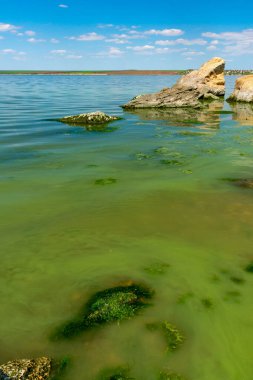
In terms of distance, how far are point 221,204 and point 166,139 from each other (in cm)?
763

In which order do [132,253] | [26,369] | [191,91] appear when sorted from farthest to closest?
[191,91]
[132,253]
[26,369]

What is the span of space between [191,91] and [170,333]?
29.1m

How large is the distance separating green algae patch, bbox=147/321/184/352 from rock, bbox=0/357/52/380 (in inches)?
45.9

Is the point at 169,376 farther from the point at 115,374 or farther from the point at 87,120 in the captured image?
the point at 87,120

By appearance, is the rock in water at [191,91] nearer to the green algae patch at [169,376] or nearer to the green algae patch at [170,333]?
the green algae patch at [170,333]

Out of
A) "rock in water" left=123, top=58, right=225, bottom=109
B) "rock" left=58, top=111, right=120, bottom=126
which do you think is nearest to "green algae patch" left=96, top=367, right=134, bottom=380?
"rock" left=58, top=111, right=120, bottom=126

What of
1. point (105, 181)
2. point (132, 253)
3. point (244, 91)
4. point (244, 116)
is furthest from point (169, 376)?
point (244, 91)

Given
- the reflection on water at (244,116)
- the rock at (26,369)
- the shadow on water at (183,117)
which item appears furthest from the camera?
the reflection on water at (244,116)

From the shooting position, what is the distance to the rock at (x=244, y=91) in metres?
30.3

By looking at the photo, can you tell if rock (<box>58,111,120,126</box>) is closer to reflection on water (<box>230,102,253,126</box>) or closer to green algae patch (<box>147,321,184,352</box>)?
reflection on water (<box>230,102,253,126</box>)

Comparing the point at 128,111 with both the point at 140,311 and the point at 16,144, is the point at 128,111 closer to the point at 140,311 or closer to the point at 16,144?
the point at 16,144

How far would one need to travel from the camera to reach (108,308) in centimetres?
398

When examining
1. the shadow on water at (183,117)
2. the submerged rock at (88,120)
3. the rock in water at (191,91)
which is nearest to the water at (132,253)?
the submerged rock at (88,120)

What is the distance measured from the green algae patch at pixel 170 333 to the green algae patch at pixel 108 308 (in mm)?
296
